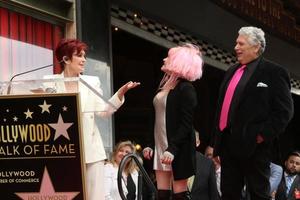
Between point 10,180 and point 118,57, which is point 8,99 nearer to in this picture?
point 10,180

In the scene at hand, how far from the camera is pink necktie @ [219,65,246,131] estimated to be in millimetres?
5008

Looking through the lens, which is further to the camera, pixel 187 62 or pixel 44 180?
pixel 187 62

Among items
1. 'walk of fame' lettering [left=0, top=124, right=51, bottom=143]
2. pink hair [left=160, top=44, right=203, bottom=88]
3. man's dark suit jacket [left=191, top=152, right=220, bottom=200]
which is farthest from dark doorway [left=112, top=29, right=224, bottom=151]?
'walk of fame' lettering [left=0, top=124, right=51, bottom=143]

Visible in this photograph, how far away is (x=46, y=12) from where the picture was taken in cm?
696

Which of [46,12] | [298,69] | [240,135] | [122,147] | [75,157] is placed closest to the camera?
[75,157]

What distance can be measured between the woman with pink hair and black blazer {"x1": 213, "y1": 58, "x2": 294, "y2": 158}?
30 cm

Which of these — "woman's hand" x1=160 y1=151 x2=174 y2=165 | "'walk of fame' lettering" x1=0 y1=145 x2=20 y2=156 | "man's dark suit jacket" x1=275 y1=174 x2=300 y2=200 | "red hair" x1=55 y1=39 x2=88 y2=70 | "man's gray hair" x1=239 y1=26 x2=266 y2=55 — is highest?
"man's gray hair" x1=239 y1=26 x2=266 y2=55

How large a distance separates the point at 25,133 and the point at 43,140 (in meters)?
0.12

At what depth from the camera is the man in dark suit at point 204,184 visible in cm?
635

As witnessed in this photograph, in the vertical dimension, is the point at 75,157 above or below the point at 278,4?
below

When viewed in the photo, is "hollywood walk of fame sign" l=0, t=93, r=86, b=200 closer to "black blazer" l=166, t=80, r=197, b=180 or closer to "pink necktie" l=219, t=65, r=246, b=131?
"black blazer" l=166, t=80, r=197, b=180

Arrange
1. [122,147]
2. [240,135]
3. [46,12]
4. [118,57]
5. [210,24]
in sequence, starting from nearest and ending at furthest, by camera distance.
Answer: [240,135] → [46,12] → [122,147] → [210,24] → [118,57]

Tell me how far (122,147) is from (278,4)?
694 centimetres

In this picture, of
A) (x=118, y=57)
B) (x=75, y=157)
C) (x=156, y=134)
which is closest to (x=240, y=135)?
(x=156, y=134)
